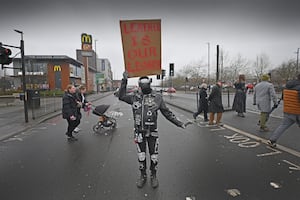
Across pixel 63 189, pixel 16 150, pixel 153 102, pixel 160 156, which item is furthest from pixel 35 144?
pixel 153 102

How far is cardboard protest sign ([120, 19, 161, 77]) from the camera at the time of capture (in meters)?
3.62

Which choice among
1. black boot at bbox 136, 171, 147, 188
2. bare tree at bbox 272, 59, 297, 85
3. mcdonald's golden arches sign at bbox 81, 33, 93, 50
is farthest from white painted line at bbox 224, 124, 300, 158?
bare tree at bbox 272, 59, 297, 85

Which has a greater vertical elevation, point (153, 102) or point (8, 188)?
point (153, 102)

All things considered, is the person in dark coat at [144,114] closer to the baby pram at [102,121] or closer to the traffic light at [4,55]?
the baby pram at [102,121]

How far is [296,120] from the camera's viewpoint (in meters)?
5.04

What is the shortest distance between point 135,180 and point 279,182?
2408 millimetres

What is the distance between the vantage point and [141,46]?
12.1 ft

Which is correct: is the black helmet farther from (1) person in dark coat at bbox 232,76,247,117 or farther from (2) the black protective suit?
(1) person in dark coat at bbox 232,76,247,117

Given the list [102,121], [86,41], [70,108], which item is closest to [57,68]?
[86,41]

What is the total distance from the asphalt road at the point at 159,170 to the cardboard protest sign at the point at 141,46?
1918mm

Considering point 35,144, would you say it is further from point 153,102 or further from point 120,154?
point 153,102

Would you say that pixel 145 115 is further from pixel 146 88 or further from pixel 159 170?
pixel 159 170

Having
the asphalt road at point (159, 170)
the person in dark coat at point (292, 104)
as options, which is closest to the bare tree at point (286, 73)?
the person in dark coat at point (292, 104)

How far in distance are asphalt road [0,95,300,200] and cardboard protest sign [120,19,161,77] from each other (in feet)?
6.29
